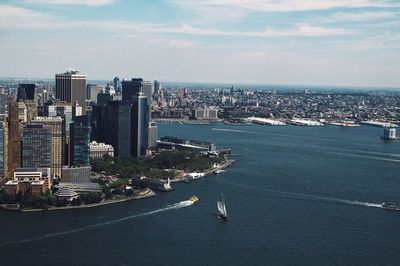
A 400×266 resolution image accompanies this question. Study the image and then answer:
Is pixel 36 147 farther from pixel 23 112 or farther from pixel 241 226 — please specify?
pixel 241 226

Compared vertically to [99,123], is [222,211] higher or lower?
lower

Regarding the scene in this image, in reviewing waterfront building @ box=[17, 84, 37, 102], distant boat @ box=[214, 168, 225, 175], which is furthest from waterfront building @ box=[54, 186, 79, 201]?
waterfront building @ box=[17, 84, 37, 102]

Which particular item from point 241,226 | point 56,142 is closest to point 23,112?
point 56,142

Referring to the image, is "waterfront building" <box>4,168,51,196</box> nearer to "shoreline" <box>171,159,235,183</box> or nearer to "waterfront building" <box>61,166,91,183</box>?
"waterfront building" <box>61,166,91,183</box>

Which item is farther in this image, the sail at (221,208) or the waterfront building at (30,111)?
the waterfront building at (30,111)

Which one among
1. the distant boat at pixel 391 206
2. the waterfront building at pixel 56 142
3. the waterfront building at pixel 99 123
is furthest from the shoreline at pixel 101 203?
the waterfront building at pixel 99 123

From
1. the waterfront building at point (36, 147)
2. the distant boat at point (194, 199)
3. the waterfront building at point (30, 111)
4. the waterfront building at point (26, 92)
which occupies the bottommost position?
the distant boat at point (194, 199)

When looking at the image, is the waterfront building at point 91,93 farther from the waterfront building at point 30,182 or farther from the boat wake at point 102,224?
the boat wake at point 102,224
